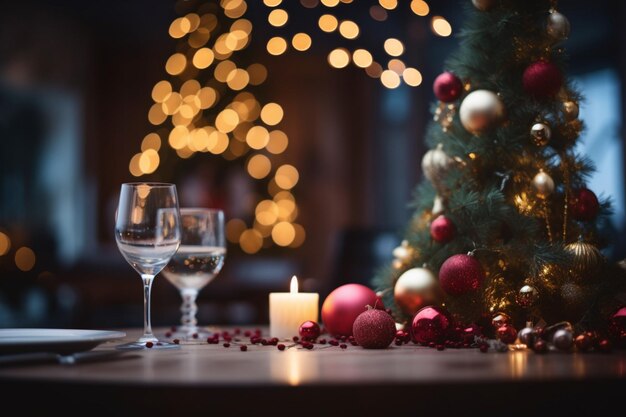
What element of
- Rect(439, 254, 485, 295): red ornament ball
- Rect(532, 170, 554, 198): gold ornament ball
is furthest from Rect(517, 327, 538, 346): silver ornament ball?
Rect(532, 170, 554, 198): gold ornament ball

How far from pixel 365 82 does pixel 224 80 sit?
1.84 meters

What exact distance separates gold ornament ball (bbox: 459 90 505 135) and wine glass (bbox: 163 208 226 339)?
0.45 meters

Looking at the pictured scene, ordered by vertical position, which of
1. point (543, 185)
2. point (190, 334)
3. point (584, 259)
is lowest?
point (190, 334)

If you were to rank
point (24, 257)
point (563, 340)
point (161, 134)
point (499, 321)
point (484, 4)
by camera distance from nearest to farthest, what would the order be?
point (563, 340) → point (499, 321) → point (484, 4) → point (24, 257) → point (161, 134)

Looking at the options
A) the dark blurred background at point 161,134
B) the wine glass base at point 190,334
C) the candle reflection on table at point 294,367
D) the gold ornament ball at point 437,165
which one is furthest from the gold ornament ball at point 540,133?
the dark blurred background at point 161,134

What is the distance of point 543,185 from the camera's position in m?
1.04

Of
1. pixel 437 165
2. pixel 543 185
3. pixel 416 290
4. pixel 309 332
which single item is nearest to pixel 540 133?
pixel 543 185

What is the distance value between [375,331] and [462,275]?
6.5 inches

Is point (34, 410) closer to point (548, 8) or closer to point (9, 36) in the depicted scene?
point (548, 8)

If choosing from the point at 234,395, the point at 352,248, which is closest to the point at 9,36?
the point at 352,248

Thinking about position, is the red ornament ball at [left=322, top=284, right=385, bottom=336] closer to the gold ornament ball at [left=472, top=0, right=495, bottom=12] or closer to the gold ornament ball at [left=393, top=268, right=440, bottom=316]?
the gold ornament ball at [left=393, top=268, right=440, bottom=316]

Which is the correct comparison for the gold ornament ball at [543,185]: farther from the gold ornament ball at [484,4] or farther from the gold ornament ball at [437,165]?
the gold ornament ball at [484,4]

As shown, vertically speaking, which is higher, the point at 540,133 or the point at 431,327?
the point at 540,133

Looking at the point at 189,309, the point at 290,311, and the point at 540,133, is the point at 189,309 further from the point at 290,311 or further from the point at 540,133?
the point at 540,133
